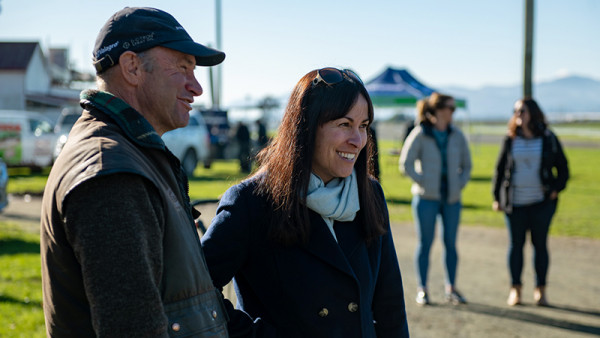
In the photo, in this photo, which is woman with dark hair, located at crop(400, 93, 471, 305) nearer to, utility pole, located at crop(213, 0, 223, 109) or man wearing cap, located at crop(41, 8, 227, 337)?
man wearing cap, located at crop(41, 8, 227, 337)

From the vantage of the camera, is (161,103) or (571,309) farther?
(571,309)

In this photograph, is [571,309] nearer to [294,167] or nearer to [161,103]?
[294,167]

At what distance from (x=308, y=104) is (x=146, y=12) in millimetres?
858

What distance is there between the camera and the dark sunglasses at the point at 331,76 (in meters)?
2.28

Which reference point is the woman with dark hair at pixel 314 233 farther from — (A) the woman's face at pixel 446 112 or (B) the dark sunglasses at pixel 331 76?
(A) the woman's face at pixel 446 112

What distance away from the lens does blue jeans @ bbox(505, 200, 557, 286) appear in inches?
237

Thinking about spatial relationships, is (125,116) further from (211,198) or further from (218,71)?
(218,71)

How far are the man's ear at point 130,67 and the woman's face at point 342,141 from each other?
911 millimetres

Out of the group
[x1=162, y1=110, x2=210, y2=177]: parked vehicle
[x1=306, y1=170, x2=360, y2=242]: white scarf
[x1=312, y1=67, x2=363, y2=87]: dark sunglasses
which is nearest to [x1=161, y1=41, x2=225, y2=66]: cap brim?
[x1=312, y1=67, x2=363, y2=87]: dark sunglasses

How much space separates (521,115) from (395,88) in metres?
9.41

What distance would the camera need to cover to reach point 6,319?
4871mm

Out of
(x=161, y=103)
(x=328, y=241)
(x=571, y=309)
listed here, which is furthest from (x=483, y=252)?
(x=161, y=103)

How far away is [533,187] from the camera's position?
6.02 meters

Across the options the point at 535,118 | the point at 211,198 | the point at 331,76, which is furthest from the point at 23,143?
the point at 331,76
